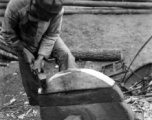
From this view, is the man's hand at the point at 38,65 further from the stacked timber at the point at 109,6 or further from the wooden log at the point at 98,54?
the stacked timber at the point at 109,6

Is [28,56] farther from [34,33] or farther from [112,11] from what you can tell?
[112,11]

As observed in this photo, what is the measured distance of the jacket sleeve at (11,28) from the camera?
439cm

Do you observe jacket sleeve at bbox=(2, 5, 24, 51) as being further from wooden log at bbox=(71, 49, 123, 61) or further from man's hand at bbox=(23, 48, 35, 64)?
wooden log at bbox=(71, 49, 123, 61)

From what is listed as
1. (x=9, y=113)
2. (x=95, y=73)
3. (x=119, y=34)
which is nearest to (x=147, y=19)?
(x=119, y=34)

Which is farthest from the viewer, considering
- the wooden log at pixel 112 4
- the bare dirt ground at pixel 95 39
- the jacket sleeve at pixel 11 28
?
the wooden log at pixel 112 4

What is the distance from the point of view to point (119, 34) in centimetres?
884

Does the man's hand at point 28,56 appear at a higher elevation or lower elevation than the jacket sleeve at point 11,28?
lower

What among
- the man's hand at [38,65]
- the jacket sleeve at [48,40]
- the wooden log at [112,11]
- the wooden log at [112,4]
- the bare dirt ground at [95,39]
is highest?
the jacket sleeve at [48,40]

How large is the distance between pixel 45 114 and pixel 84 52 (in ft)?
12.4

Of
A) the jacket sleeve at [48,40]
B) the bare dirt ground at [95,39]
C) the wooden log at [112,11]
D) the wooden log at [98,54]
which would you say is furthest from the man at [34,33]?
the wooden log at [112,11]

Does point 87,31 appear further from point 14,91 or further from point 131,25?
point 14,91

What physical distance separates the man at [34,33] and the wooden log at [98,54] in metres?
2.31

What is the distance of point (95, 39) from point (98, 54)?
120 cm

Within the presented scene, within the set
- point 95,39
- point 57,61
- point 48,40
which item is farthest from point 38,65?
point 95,39
